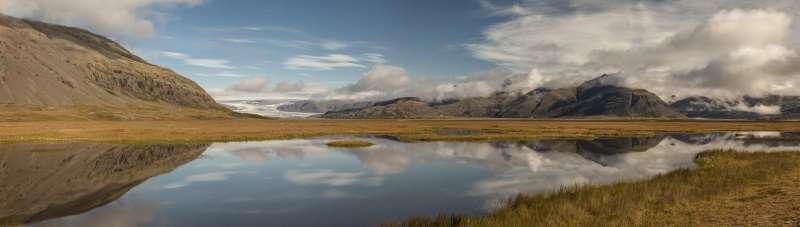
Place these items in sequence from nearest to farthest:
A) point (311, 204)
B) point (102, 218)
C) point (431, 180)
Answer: point (102, 218) → point (311, 204) → point (431, 180)

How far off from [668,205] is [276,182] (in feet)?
84.2

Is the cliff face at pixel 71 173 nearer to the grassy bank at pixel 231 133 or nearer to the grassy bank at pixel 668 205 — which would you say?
the grassy bank at pixel 231 133

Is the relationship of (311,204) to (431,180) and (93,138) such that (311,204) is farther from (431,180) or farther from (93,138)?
(93,138)

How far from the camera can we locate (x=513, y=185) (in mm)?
32906

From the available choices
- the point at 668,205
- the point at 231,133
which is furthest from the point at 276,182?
the point at 231,133

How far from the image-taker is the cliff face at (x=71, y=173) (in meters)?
25.9

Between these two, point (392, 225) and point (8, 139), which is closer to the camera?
point (392, 225)

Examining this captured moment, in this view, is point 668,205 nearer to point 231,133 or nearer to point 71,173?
point 71,173

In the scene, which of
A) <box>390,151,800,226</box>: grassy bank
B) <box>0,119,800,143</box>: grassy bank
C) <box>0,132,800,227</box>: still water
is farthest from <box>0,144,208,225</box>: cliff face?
<box>390,151,800,226</box>: grassy bank

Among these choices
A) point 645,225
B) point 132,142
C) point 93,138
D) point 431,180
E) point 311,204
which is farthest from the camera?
point 93,138

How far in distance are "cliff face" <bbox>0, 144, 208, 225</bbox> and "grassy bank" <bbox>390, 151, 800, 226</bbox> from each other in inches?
783

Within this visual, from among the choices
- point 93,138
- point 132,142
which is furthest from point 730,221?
point 93,138

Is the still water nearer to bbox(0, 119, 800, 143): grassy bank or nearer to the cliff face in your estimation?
the cliff face

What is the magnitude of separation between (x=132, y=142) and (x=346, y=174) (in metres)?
49.6
